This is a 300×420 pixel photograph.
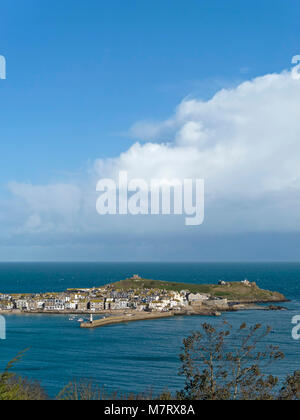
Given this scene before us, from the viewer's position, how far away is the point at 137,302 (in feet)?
135

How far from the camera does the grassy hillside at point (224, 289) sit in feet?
155

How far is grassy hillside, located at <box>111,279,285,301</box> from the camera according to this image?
47.3m

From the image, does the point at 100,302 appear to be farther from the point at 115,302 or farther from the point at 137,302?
the point at 137,302

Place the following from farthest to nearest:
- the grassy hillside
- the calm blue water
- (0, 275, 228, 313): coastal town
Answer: the grassy hillside < (0, 275, 228, 313): coastal town < the calm blue water

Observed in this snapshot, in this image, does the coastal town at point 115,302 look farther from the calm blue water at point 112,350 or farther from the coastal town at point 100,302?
the calm blue water at point 112,350

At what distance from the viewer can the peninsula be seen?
124 feet

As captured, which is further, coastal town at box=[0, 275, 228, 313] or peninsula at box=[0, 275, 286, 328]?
coastal town at box=[0, 275, 228, 313]

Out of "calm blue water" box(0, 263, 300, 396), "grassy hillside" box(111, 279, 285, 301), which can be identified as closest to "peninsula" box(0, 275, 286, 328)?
"grassy hillside" box(111, 279, 285, 301)

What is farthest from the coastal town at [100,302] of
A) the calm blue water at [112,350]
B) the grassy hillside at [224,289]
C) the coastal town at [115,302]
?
the grassy hillside at [224,289]

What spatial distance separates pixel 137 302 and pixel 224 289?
13.8 m

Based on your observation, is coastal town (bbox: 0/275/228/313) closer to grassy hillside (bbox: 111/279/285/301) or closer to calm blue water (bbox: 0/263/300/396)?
calm blue water (bbox: 0/263/300/396)

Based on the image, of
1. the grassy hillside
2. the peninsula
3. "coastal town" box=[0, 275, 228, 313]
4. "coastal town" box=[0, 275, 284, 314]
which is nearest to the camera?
the peninsula

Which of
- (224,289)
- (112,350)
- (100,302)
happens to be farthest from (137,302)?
(112,350)
